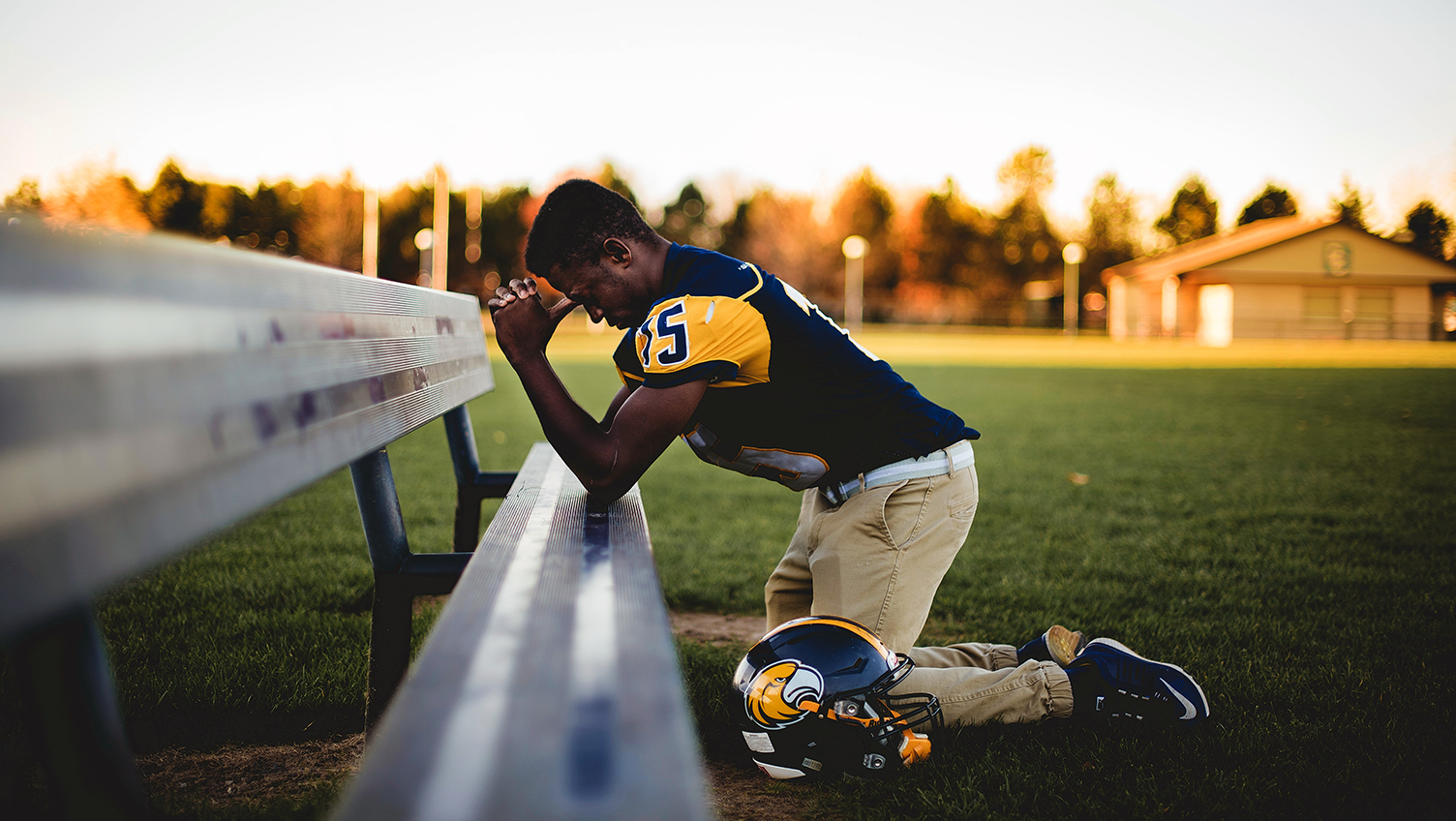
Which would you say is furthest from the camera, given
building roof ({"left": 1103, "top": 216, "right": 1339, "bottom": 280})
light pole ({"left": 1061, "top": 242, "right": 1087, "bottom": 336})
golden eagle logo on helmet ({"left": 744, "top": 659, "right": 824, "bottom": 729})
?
light pole ({"left": 1061, "top": 242, "right": 1087, "bottom": 336})

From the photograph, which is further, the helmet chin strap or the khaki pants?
the khaki pants

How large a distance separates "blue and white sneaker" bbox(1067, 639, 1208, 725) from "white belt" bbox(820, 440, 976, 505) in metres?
0.69

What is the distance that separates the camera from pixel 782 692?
2.21 meters

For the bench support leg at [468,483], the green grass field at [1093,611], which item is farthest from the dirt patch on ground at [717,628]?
the bench support leg at [468,483]

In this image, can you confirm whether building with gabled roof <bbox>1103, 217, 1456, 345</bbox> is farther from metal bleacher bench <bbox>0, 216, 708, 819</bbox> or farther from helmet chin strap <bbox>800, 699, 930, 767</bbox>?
metal bleacher bench <bbox>0, 216, 708, 819</bbox>

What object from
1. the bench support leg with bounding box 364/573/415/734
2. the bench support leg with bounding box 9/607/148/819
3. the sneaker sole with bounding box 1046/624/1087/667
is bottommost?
the sneaker sole with bounding box 1046/624/1087/667

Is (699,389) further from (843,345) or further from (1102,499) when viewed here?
(1102,499)

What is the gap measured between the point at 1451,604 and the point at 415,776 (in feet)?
14.6

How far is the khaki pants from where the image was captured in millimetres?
2479

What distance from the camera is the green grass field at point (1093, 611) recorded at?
2291 mm

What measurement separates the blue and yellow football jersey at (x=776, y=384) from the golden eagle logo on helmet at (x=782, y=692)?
1.77ft

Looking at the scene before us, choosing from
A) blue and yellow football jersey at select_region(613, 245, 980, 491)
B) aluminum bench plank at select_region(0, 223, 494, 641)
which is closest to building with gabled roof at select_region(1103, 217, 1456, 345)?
blue and yellow football jersey at select_region(613, 245, 980, 491)

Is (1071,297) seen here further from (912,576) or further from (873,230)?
(912,576)

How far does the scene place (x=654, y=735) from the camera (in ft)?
2.91
